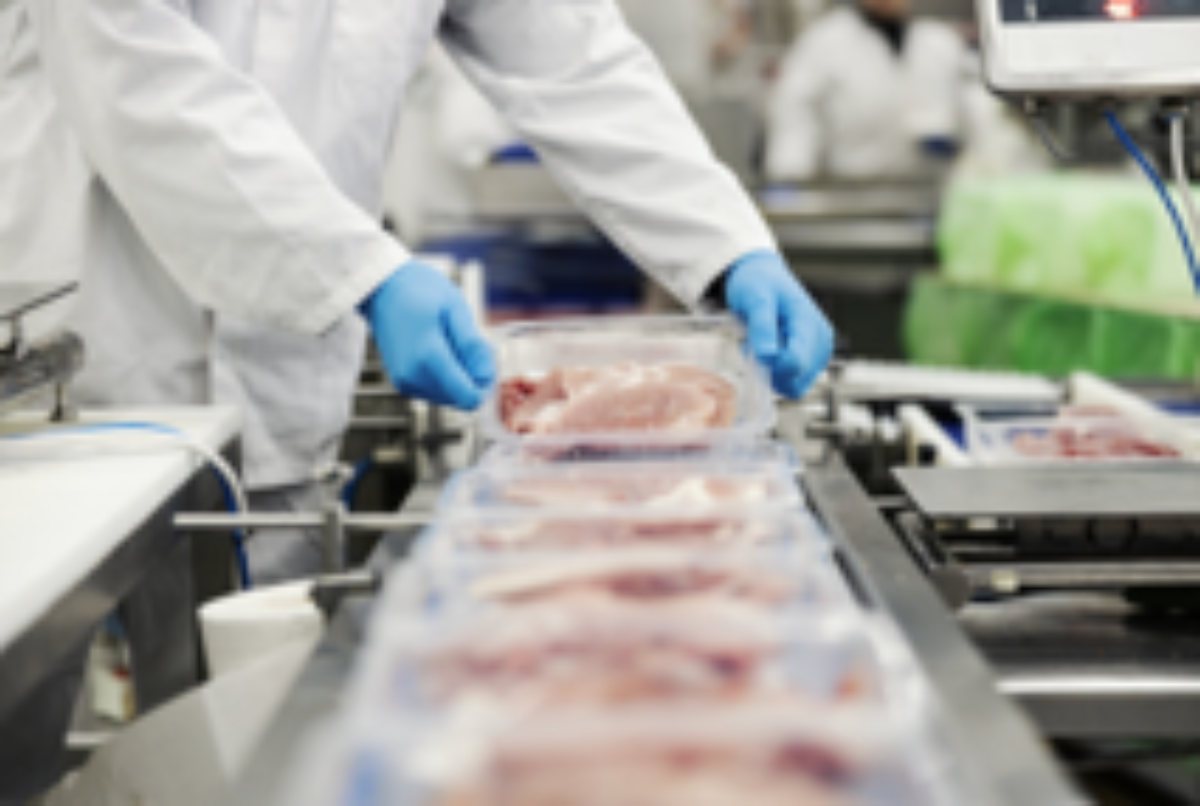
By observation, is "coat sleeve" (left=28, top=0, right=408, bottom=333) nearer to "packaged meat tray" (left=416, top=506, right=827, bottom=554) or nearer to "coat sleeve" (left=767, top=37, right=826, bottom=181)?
"packaged meat tray" (left=416, top=506, right=827, bottom=554)

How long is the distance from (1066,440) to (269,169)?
3.32 ft

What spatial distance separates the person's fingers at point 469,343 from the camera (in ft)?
4.20

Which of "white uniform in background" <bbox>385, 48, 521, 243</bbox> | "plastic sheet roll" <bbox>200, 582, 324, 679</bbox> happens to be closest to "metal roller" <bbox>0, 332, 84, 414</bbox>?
"plastic sheet roll" <bbox>200, 582, 324, 679</bbox>

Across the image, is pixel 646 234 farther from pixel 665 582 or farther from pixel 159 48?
pixel 665 582

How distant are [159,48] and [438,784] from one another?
40.6 inches

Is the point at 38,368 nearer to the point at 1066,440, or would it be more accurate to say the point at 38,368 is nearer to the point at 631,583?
the point at 631,583

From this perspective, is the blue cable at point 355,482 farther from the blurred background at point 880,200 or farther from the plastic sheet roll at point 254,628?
the blurred background at point 880,200

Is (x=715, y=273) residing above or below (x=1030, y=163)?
below

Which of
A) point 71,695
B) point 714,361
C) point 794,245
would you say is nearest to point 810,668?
point 714,361

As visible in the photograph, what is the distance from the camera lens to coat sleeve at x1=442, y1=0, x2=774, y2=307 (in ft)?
5.71

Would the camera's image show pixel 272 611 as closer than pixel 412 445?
Yes

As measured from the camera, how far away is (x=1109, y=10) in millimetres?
1324

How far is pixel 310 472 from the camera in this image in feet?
5.60

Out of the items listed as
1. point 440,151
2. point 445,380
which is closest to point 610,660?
point 445,380
